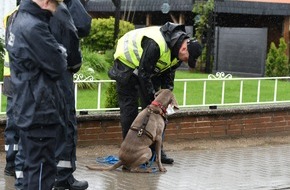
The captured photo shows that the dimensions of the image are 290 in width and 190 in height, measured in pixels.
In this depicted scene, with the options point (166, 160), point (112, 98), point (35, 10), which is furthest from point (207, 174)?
point (35, 10)

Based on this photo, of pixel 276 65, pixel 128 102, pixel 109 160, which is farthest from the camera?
pixel 276 65

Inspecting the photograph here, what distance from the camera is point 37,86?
5480 millimetres

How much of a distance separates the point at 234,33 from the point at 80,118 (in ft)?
47.0

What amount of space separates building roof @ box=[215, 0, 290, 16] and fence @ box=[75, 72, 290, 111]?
10.1 metres

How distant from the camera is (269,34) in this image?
25078 mm

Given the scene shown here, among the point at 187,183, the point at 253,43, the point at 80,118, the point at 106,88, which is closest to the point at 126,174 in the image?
the point at 187,183

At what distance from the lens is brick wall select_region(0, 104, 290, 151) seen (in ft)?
30.4

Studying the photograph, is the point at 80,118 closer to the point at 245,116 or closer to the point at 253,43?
the point at 245,116

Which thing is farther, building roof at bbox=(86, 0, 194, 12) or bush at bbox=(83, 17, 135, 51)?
building roof at bbox=(86, 0, 194, 12)

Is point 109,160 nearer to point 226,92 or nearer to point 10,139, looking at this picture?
point 10,139

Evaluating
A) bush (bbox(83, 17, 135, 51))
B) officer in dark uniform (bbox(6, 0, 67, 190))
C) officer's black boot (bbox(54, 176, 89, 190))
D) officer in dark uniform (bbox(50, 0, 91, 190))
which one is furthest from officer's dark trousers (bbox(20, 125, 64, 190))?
bush (bbox(83, 17, 135, 51))

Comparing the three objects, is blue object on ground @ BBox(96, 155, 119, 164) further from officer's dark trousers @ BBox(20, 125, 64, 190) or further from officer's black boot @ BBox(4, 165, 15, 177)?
officer's dark trousers @ BBox(20, 125, 64, 190)

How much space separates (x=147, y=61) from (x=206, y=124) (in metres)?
2.45

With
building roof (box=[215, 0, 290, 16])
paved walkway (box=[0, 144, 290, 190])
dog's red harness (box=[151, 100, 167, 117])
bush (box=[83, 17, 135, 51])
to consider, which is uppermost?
building roof (box=[215, 0, 290, 16])
